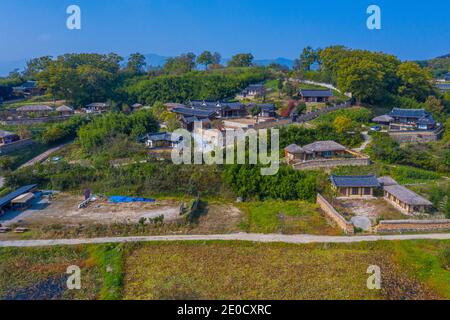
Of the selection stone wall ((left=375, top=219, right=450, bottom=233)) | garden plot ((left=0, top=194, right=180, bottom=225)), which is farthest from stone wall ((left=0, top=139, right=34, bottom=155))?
stone wall ((left=375, top=219, right=450, bottom=233))

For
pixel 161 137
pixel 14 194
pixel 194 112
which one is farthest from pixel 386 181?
pixel 14 194

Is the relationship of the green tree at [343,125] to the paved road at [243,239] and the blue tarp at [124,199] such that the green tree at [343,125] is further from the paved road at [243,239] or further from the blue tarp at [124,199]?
the blue tarp at [124,199]

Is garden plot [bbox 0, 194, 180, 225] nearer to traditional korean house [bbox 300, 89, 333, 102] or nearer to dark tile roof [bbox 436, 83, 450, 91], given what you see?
traditional korean house [bbox 300, 89, 333, 102]

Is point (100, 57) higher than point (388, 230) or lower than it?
higher

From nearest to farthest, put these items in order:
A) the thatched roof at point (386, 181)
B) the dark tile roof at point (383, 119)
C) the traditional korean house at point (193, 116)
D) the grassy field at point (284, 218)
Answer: the grassy field at point (284, 218), the thatched roof at point (386, 181), the dark tile roof at point (383, 119), the traditional korean house at point (193, 116)

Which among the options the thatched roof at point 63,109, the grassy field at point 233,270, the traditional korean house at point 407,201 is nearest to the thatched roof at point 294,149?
the traditional korean house at point 407,201

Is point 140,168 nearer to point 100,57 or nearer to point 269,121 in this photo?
point 269,121
